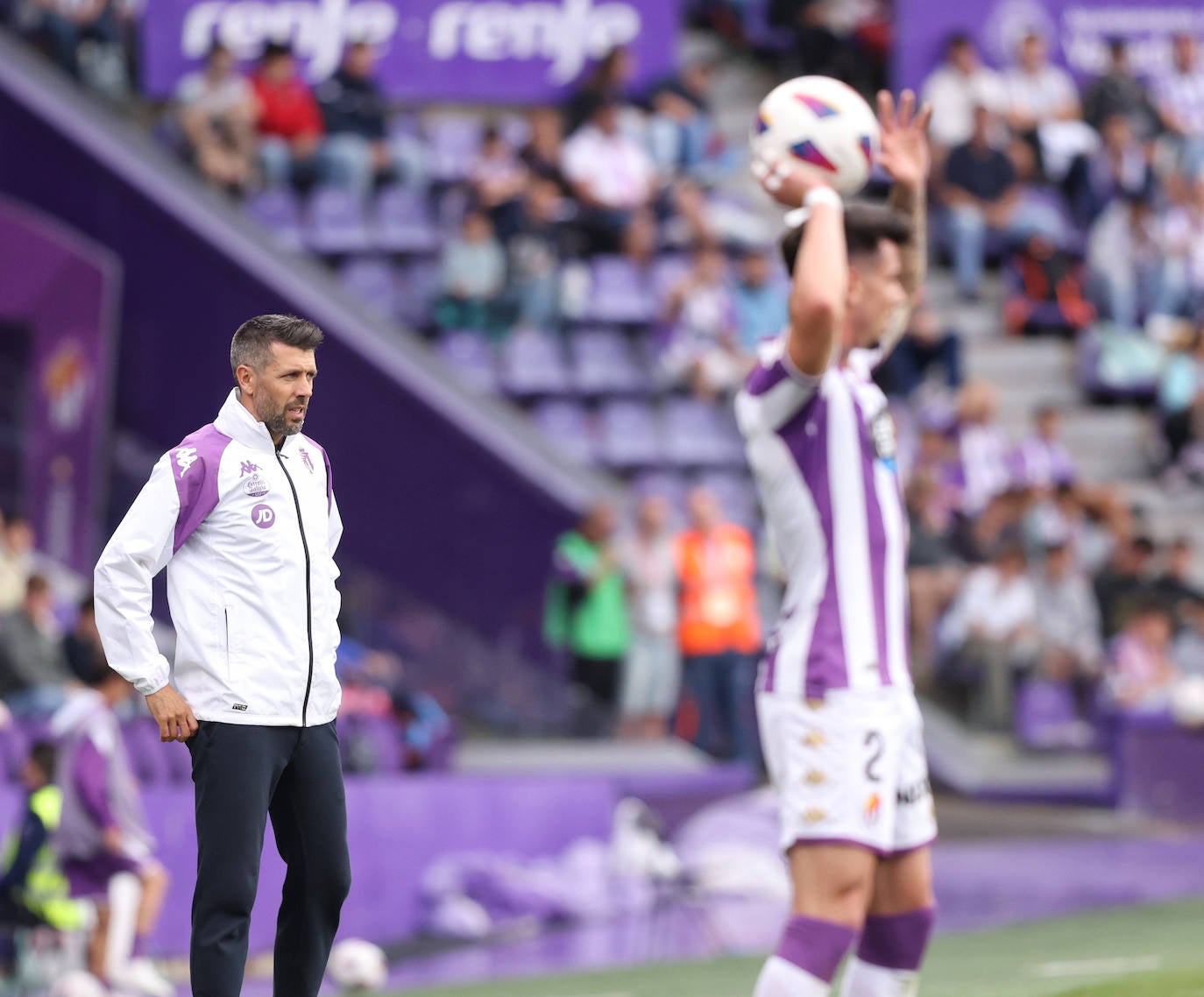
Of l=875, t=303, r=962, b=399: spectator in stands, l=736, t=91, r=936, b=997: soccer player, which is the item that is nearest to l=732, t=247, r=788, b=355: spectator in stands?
l=875, t=303, r=962, b=399: spectator in stands

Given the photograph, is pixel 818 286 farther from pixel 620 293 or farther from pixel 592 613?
pixel 620 293

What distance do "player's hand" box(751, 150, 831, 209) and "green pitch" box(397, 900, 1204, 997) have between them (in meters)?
3.03

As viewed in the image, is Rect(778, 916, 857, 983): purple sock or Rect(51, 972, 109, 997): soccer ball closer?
Rect(778, 916, 857, 983): purple sock

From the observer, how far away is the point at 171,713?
457 cm

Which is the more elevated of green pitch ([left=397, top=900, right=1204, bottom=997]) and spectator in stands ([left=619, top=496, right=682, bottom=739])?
spectator in stands ([left=619, top=496, right=682, bottom=739])

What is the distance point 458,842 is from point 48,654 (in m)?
2.21

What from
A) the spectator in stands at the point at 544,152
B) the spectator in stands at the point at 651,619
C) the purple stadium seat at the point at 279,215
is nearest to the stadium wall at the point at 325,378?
the spectator in stands at the point at 651,619

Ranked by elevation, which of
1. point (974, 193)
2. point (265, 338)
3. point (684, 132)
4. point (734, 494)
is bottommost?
point (734, 494)

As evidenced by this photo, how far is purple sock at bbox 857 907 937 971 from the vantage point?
14.6 feet

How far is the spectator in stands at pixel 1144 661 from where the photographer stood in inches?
551

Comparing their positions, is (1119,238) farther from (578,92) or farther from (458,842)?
(458,842)

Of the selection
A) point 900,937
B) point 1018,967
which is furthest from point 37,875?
point 900,937

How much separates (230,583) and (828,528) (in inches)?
53.4

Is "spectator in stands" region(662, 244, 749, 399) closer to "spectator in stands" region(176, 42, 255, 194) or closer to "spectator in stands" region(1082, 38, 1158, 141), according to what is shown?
"spectator in stands" region(176, 42, 255, 194)
